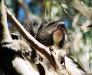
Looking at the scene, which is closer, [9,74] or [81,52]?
[9,74]

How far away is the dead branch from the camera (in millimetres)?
1462

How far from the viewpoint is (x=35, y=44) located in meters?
1.48

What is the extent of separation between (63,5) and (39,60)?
0.82 m

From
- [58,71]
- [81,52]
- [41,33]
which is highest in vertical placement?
[41,33]

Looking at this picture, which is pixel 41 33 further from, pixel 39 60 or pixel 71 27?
pixel 71 27

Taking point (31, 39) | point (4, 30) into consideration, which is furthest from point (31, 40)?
point (4, 30)

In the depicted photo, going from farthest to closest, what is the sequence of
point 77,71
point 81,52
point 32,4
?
point 32,4 → point 81,52 → point 77,71

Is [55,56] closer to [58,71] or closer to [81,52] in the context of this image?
[58,71]

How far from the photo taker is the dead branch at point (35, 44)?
1.46 m

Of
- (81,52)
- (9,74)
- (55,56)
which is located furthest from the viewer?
(81,52)

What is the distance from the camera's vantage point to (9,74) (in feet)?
4.60

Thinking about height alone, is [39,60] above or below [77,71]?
above

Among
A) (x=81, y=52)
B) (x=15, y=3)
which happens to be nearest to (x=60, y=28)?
(x=81, y=52)

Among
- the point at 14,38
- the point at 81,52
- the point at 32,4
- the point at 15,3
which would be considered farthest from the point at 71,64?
the point at 32,4
